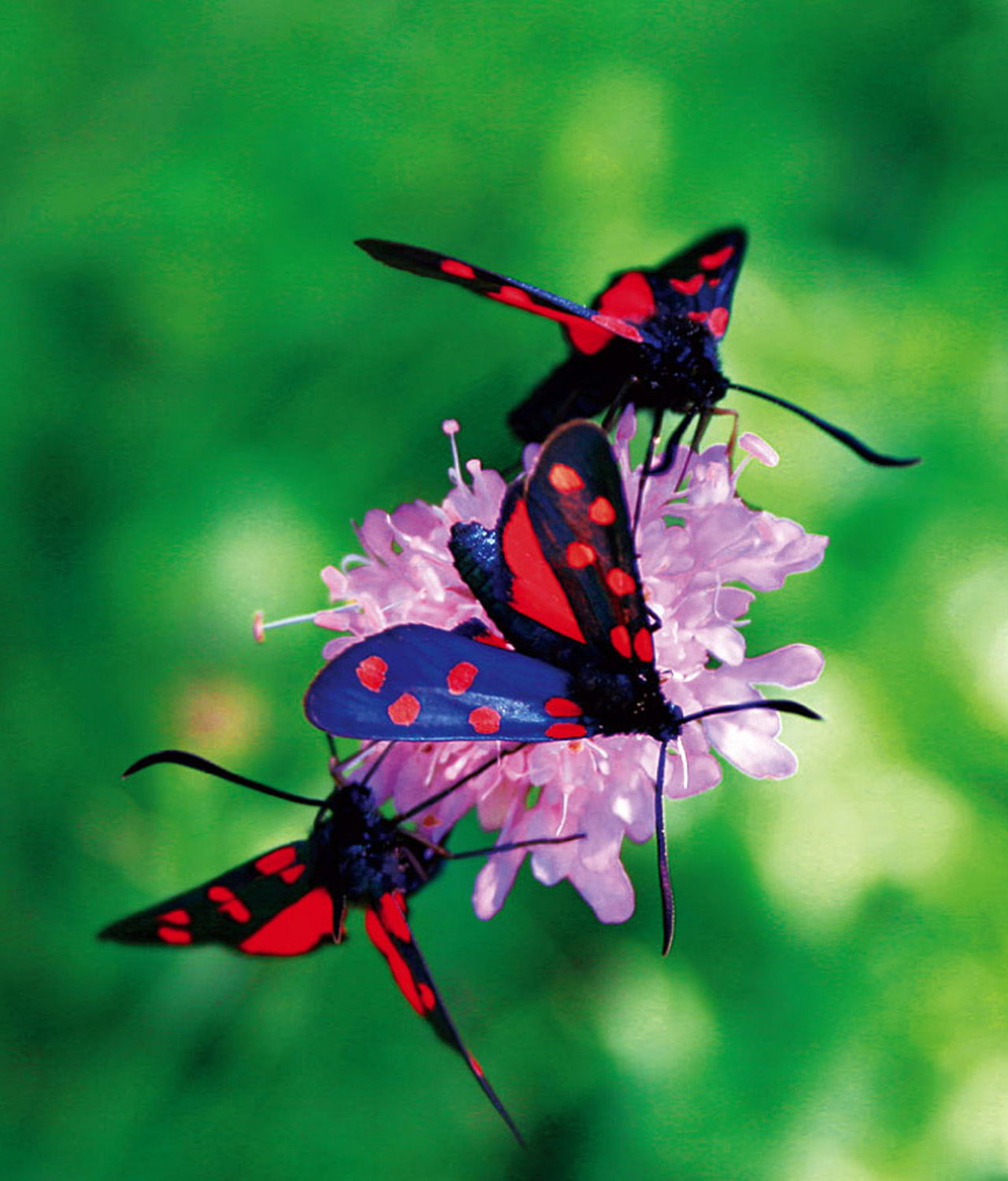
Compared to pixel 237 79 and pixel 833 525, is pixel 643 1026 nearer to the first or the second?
pixel 833 525

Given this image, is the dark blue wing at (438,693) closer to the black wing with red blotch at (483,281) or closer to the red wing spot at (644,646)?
the red wing spot at (644,646)

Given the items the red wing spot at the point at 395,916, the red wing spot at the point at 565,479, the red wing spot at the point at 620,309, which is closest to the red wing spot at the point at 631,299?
the red wing spot at the point at 620,309

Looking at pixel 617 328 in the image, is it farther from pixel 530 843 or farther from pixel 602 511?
pixel 530 843

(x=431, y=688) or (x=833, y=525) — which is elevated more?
(x=431, y=688)

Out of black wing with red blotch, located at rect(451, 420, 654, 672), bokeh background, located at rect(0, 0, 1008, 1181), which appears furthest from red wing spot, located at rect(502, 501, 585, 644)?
bokeh background, located at rect(0, 0, 1008, 1181)

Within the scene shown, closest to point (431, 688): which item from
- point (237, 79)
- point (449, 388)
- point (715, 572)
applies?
point (715, 572)

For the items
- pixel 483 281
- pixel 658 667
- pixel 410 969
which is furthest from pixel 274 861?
pixel 483 281

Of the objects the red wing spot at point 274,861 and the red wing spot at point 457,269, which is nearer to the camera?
the red wing spot at point 457,269

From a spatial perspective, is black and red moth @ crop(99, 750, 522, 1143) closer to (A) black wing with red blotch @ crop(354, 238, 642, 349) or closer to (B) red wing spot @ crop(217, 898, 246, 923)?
(B) red wing spot @ crop(217, 898, 246, 923)
